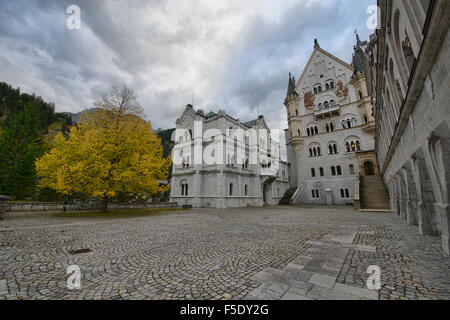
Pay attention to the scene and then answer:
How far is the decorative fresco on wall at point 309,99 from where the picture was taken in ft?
109

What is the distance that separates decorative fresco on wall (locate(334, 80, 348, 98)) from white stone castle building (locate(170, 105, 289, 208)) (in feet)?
47.4

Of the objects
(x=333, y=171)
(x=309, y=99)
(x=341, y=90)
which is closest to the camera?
(x=333, y=171)

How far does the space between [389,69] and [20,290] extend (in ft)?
48.6

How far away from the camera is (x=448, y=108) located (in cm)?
391

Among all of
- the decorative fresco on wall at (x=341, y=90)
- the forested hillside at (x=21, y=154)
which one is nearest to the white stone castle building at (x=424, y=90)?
the decorative fresco on wall at (x=341, y=90)

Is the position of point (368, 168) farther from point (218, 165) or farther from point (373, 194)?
point (218, 165)

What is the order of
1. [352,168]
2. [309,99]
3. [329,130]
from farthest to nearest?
[309,99] → [329,130] → [352,168]

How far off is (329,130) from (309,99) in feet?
23.6

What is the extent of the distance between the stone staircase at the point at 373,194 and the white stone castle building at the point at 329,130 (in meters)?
2.34

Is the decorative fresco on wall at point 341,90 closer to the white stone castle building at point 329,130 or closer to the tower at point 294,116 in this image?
the white stone castle building at point 329,130

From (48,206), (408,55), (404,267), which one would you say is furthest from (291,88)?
(48,206)

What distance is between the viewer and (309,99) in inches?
1324
